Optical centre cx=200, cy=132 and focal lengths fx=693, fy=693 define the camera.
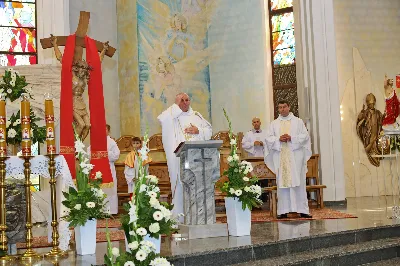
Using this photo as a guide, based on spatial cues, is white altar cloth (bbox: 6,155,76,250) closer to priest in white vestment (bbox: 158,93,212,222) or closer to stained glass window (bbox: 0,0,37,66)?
priest in white vestment (bbox: 158,93,212,222)

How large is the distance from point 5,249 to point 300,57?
8.38m

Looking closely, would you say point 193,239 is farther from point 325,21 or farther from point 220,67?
point 220,67

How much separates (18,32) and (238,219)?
8163 mm

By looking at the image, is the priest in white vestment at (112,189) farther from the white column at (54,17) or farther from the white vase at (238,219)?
the white vase at (238,219)

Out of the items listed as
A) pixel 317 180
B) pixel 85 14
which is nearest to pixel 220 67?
pixel 317 180

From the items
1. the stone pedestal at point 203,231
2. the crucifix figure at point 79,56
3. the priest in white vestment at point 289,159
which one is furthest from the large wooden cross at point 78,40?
the priest in white vestment at point 289,159

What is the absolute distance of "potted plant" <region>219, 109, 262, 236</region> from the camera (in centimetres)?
807

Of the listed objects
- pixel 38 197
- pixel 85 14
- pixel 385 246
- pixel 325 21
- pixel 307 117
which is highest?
pixel 325 21

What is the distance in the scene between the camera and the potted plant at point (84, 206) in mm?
6777

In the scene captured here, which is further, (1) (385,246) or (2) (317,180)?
(2) (317,180)

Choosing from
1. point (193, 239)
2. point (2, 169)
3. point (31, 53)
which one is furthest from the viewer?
point (31, 53)

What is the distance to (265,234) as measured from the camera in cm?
830

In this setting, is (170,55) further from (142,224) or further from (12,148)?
(142,224)

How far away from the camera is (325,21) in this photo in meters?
13.4
